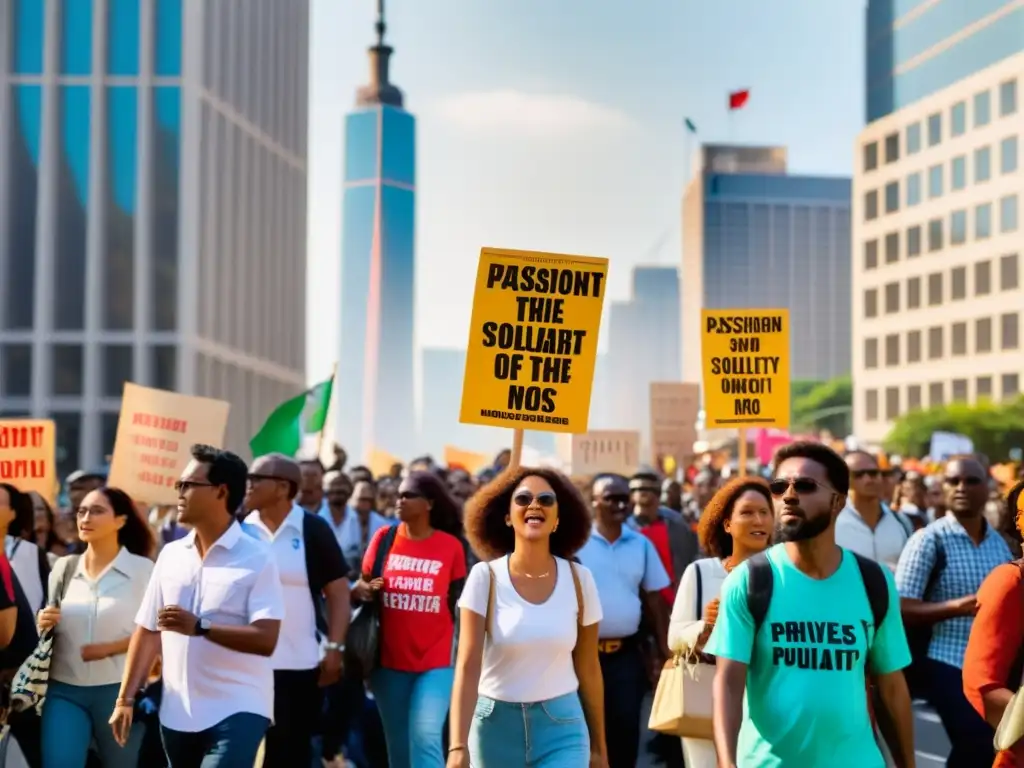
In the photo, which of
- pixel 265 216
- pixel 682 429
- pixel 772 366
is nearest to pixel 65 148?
pixel 265 216

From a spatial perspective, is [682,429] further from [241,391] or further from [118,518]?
[241,391]

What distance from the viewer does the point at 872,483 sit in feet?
32.7

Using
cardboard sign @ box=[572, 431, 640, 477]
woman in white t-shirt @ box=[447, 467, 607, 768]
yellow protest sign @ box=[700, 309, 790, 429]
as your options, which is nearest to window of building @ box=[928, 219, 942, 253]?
cardboard sign @ box=[572, 431, 640, 477]

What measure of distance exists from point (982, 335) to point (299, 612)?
258 ft

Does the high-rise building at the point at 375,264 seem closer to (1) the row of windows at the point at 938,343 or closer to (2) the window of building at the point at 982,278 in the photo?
(1) the row of windows at the point at 938,343

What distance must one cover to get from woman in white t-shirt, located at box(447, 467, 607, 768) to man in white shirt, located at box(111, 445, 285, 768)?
0.74 m

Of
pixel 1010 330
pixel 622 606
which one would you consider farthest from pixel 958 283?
pixel 622 606

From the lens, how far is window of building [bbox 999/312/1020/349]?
7962 centimetres

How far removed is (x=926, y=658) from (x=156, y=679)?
364 centimetres

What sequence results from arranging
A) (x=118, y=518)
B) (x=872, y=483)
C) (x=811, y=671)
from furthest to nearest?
(x=872, y=483), (x=118, y=518), (x=811, y=671)

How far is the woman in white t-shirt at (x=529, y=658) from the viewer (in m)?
5.98

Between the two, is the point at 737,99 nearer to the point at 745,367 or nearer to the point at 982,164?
the point at 982,164

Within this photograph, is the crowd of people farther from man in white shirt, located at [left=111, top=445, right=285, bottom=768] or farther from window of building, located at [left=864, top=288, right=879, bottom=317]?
window of building, located at [left=864, top=288, right=879, bottom=317]

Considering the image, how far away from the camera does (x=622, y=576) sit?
29.0 ft
